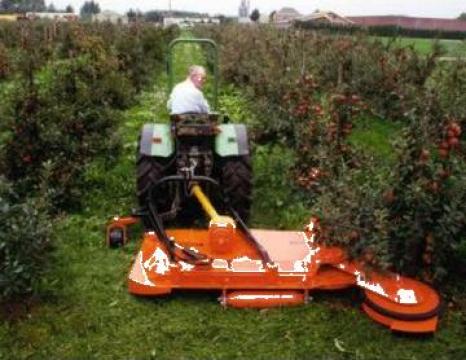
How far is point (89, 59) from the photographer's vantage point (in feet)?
41.7

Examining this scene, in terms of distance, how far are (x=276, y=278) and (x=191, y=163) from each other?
1677 millimetres

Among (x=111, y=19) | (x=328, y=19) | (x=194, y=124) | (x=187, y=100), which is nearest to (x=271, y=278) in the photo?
(x=194, y=124)

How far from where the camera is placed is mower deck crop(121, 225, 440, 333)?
4.67m

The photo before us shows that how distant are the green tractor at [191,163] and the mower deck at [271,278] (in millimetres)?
977

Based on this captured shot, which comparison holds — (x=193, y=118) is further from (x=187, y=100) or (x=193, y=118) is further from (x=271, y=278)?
(x=271, y=278)

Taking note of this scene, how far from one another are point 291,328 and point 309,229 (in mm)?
1171

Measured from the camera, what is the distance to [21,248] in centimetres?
475

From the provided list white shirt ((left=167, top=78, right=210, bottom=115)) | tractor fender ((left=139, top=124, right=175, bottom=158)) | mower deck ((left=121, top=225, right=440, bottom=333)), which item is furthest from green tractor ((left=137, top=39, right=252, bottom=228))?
mower deck ((left=121, top=225, right=440, bottom=333))

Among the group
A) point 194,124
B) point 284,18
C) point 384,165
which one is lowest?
point 284,18

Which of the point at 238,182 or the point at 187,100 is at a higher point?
the point at 187,100

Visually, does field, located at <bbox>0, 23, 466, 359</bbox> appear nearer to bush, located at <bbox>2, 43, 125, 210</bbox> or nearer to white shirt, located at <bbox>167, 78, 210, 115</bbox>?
bush, located at <bbox>2, 43, 125, 210</bbox>

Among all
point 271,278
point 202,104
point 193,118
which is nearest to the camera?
point 271,278

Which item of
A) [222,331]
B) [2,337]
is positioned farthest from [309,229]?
[2,337]

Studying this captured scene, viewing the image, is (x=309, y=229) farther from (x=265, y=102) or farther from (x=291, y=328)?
(x=265, y=102)
